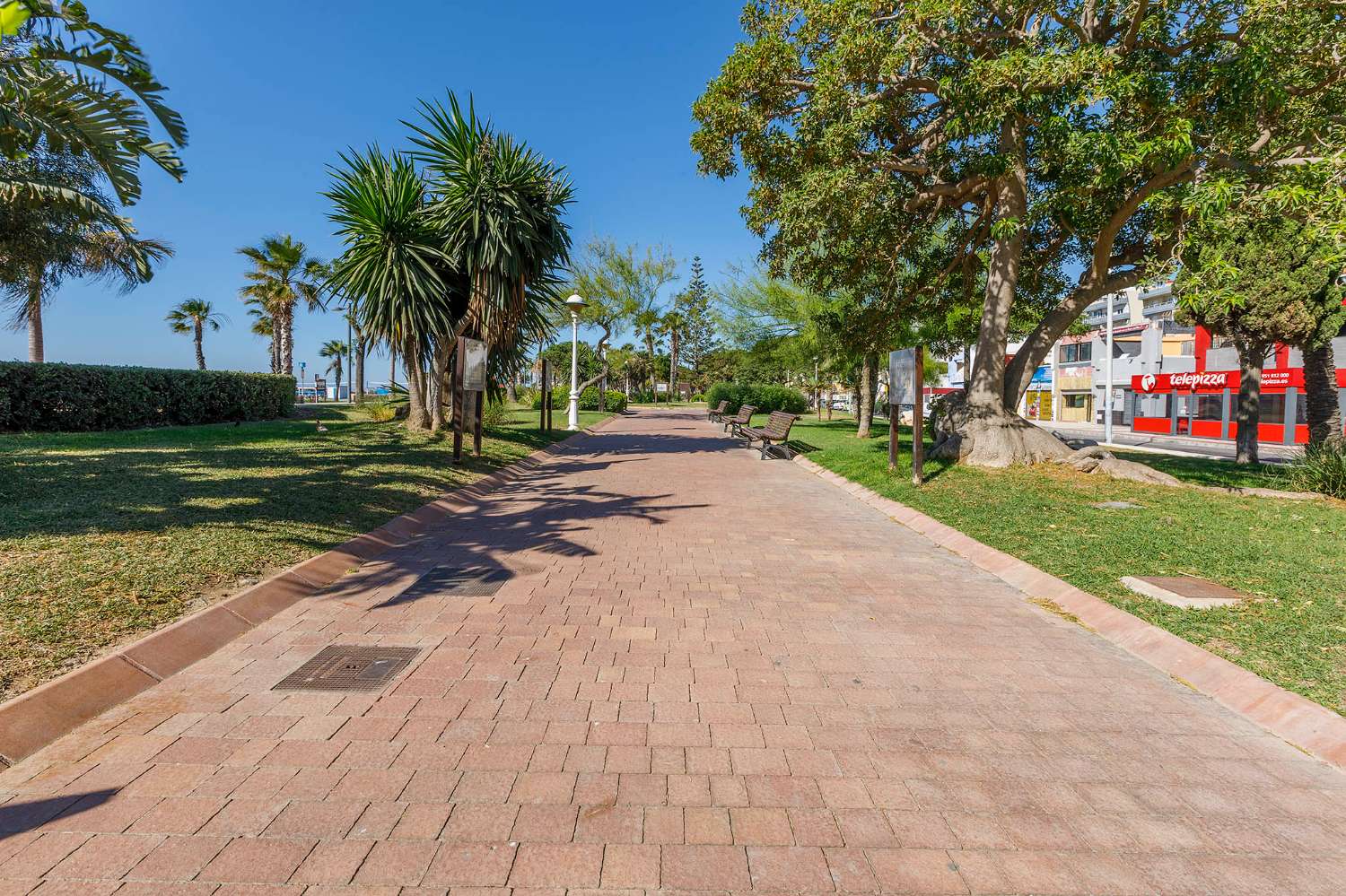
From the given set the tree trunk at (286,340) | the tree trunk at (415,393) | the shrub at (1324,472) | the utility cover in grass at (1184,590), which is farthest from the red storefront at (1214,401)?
the tree trunk at (286,340)

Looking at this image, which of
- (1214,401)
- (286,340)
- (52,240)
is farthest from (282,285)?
(1214,401)

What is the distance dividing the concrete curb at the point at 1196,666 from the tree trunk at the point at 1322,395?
11.0 m

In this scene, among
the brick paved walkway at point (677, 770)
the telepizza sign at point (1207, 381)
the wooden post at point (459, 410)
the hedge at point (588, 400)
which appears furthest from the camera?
the hedge at point (588, 400)

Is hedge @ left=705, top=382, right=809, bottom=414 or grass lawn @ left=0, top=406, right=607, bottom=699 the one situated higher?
hedge @ left=705, top=382, right=809, bottom=414

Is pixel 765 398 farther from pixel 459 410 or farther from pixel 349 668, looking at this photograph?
pixel 349 668

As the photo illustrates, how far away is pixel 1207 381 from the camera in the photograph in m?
31.4

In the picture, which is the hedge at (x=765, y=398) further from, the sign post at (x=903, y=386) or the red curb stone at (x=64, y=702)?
the red curb stone at (x=64, y=702)

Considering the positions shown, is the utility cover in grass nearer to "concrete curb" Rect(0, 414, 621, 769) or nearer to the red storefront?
"concrete curb" Rect(0, 414, 621, 769)

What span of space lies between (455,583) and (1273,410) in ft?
120

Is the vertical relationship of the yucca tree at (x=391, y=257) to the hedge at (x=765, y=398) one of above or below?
above

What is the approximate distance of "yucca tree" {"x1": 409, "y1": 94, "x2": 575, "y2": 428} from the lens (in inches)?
506

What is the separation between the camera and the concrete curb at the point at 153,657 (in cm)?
286

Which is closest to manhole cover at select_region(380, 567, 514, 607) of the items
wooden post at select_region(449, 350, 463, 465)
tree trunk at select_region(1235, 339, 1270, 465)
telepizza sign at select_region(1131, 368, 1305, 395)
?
wooden post at select_region(449, 350, 463, 465)

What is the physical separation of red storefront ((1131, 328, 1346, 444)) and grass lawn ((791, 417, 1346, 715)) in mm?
19718
